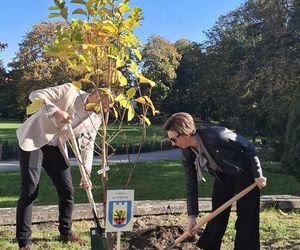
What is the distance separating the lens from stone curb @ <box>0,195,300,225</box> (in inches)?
199

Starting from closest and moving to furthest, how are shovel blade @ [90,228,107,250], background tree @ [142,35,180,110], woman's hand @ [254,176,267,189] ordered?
shovel blade @ [90,228,107,250] → woman's hand @ [254,176,267,189] → background tree @ [142,35,180,110]

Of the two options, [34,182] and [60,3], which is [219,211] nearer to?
[34,182]

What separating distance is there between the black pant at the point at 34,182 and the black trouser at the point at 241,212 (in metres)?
1.41

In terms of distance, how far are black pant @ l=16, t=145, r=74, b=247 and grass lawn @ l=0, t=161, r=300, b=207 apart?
7.67 feet

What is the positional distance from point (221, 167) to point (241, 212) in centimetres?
43

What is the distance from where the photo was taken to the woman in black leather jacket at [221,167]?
11.1ft

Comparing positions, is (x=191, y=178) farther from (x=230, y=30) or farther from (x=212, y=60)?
(x=230, y=30)

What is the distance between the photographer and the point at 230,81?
48.1 ft

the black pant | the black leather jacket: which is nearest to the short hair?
the black leather jacket

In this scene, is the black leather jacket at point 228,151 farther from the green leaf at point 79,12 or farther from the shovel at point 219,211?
the green leaf at point 79,12

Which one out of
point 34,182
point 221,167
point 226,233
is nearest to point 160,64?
point 226,233

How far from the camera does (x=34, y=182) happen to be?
4086 mm

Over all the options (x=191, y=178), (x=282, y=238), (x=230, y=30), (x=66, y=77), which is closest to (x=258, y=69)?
(x=282, y=238)

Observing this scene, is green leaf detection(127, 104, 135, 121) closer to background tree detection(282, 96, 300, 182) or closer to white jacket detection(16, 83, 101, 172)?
white jacket detection(16, 83, 101, 172)
